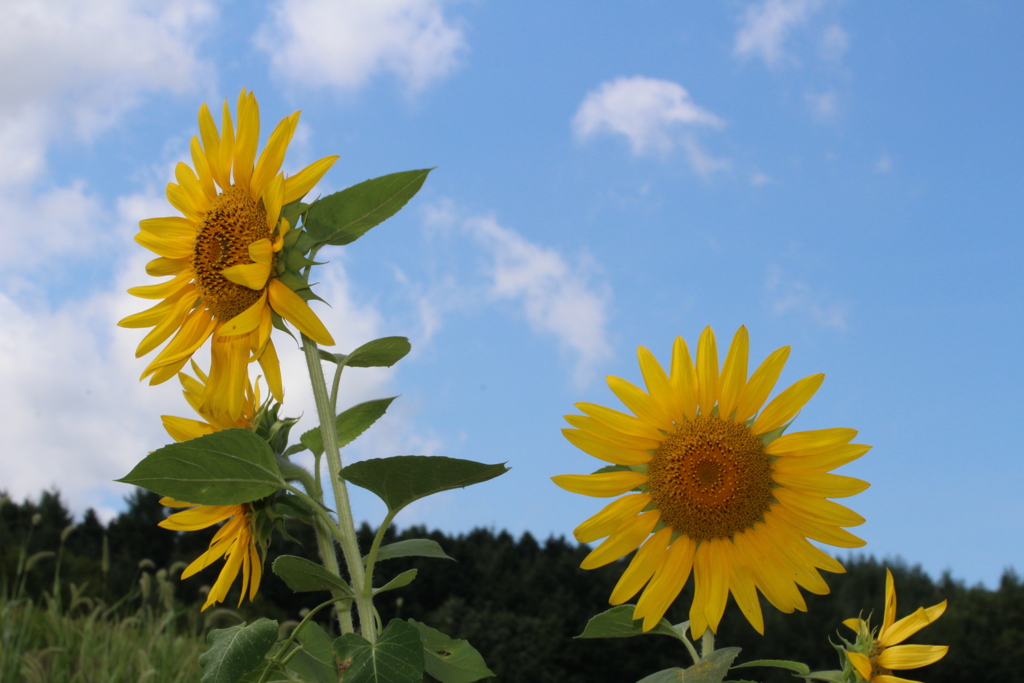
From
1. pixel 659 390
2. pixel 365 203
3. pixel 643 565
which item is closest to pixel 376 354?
pixel 365 203

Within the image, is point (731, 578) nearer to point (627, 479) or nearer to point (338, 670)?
point (627, 479)

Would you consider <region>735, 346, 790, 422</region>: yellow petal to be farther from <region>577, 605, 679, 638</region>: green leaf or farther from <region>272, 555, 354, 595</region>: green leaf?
<region>272, 555, 354, 595</region>: green leaf

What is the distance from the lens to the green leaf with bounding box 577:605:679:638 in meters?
1.51

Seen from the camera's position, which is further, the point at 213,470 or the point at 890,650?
the point at 890,650

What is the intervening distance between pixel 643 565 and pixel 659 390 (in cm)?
33

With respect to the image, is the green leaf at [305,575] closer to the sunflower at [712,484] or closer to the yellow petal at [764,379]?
the sunflower at [712,484]

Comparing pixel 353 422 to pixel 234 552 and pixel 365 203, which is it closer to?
A: pixel 234 552

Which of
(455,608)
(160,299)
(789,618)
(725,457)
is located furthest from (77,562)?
(725,457)

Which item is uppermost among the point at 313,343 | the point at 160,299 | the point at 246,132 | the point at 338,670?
the point at 246,132

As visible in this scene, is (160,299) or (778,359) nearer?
(778,359)

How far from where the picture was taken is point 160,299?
5.71 ft

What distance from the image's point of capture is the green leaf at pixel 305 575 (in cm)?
139

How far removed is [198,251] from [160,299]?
16 centimetres

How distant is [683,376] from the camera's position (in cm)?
153
